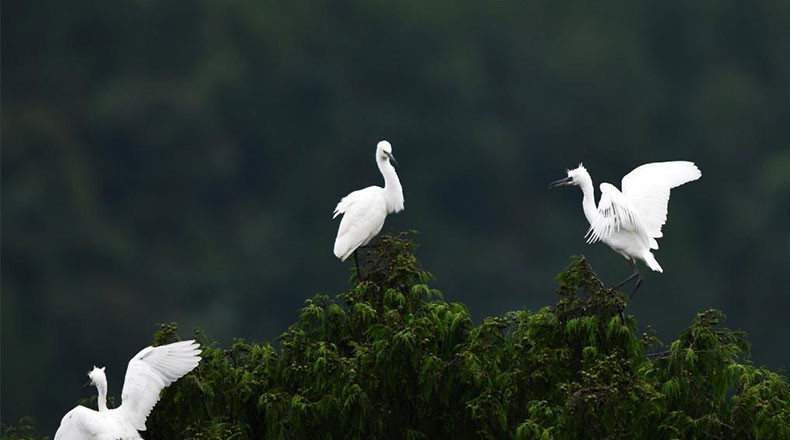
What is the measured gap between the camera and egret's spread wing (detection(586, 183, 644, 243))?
10.1 m

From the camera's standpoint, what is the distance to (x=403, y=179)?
41.5 meters

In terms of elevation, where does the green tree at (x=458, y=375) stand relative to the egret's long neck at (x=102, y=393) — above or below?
below

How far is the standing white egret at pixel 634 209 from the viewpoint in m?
10.1

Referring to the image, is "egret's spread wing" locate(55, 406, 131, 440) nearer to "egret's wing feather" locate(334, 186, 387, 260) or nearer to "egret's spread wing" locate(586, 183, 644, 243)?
"egret's wing feather" locate(334, 186, 387, 260)

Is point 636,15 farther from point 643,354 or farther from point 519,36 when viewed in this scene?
point 643,354

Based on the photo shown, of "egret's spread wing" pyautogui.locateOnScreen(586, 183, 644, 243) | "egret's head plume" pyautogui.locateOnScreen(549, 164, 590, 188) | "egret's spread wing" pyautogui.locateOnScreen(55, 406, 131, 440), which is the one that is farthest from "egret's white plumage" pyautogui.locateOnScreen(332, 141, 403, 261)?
"egret's spread wing" pyautogui.locateOnScreen(55, 406, 131, 440)

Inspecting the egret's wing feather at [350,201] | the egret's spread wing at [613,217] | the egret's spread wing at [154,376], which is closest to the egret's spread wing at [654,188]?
the egret's spread wing at [613,217]

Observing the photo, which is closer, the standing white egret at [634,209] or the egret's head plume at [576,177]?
the standing white egret at [634,209]

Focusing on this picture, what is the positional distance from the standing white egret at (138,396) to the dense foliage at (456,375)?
0.41 feet

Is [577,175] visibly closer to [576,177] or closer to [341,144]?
[576,177]

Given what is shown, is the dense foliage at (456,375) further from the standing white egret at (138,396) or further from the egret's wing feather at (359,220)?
the egret's wing feather at (359,220)

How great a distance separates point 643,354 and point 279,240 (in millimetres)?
32875

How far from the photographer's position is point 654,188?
10.6 metres

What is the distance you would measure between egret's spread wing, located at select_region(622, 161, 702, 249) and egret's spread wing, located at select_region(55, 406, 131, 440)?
128 inches
